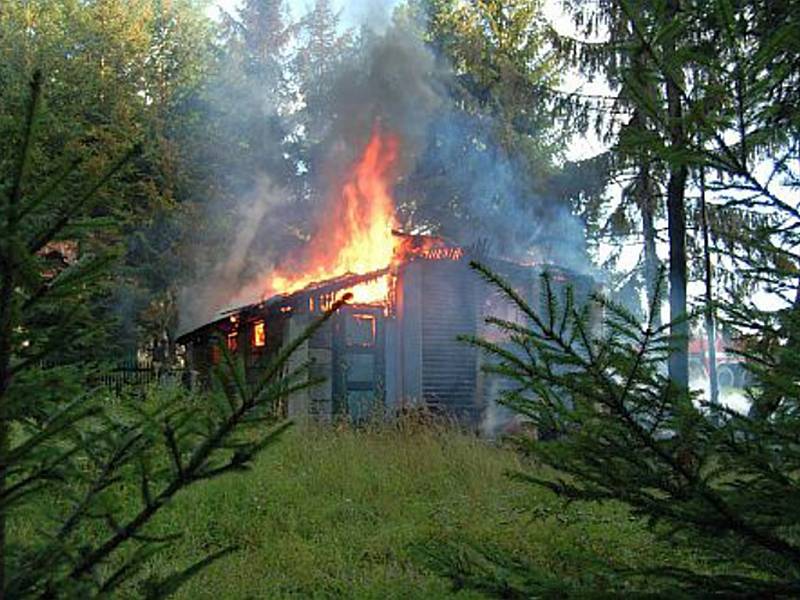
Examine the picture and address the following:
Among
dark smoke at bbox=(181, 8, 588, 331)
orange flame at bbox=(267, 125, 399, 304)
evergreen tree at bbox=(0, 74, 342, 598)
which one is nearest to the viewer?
evergreen tree at bbox=(0, 74, 342, 598)

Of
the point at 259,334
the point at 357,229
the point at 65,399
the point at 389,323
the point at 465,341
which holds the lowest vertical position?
the point at 65,399

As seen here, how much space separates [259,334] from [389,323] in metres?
3.45

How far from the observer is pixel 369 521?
7.41m

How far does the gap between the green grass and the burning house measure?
587 centimetres

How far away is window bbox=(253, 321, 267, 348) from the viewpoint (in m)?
18.1

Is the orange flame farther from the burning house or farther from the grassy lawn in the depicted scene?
the grassy lawn

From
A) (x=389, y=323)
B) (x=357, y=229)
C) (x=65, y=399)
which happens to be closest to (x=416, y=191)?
(x=357, y=229)

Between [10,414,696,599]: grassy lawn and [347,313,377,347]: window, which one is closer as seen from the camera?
[10,414,696,599]: grassy lawn

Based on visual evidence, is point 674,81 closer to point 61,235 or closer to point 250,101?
point 61,235

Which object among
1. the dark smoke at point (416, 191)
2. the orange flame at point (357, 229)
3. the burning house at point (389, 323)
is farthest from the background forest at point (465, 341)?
the burning house at point (389, 323)

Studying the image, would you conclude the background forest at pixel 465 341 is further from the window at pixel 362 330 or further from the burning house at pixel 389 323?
the window at pixel 362 330

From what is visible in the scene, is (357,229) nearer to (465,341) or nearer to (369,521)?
(369,521)

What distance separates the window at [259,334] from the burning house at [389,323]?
0.02 m

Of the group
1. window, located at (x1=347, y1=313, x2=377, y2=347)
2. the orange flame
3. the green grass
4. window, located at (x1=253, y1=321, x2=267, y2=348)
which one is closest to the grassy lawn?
the green grass
